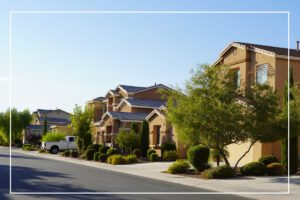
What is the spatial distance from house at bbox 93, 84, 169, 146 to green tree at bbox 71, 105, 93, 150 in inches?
84.5

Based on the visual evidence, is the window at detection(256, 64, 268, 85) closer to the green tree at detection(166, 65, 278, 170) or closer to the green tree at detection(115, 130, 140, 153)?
the green tree at detection(166, 65, 278, 170)

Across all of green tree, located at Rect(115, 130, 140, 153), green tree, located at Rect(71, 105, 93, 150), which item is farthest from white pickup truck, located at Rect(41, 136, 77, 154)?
green tree, located at Rect(115, 130, 140, 153)

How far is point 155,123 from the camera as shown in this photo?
42.0 meters

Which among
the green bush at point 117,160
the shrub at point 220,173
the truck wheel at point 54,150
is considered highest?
the shrub at point 220,173

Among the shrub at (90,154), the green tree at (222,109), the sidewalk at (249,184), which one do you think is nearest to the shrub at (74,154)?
the shrub at (90,154)

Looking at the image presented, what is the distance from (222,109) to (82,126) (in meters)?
27.0

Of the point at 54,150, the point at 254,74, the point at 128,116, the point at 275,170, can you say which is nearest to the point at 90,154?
the point at 128,116

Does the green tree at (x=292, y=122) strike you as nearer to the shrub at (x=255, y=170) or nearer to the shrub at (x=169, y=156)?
the shrub at (x=255, y=170)

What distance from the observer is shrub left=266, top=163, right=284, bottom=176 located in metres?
23.9

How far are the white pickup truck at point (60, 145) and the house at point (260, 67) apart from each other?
2624 cm

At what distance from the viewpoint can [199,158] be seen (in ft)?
85.3

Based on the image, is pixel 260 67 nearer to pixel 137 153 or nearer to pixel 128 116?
pixel 137 153

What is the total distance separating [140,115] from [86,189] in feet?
104

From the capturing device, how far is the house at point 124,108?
1860 inches
